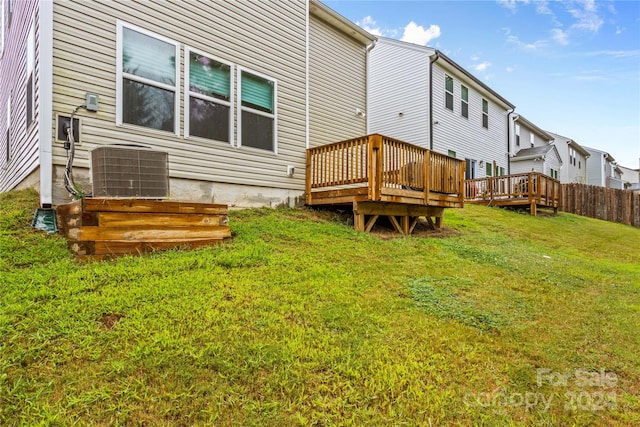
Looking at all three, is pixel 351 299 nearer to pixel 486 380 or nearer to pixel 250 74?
pixel 486 380

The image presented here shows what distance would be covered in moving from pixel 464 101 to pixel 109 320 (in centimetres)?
1648

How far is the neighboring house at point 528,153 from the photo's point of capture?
21.0 meters

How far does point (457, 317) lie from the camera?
2.99 meters

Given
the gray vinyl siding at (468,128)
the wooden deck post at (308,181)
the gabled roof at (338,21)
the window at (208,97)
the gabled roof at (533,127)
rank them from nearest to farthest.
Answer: the window at (208,97) → the wooden deck post at (308,181) → the gabled roof at (338,21) → the gray vinyl siding at (468,128) → the gabled roof at (533,127)

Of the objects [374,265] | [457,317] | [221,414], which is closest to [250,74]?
[374,265]

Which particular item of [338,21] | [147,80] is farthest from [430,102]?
[147,80]

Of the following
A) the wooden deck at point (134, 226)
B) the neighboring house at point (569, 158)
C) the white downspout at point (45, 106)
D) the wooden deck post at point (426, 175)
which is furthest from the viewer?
the neighboring house at point (569, 158)

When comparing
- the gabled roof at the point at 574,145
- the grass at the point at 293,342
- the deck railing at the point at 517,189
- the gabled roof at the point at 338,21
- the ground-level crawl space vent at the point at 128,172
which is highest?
the gabled roof at the point at 574,145

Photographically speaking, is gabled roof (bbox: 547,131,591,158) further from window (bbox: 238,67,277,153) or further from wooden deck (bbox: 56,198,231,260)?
wooden deck (bbox: 56,198,231,260)

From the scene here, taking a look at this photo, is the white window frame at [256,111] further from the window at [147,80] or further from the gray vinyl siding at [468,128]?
the gray vinyl siding at [468,128]

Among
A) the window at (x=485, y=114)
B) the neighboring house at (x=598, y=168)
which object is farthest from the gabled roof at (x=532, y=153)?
the neighboring house at (x=598, y=168)

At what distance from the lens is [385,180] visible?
20.7 ft

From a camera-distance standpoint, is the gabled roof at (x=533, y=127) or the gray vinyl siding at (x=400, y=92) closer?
the gray vinyl siding at (x=400, y=92)

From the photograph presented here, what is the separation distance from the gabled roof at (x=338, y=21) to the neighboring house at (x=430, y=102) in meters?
5.12
